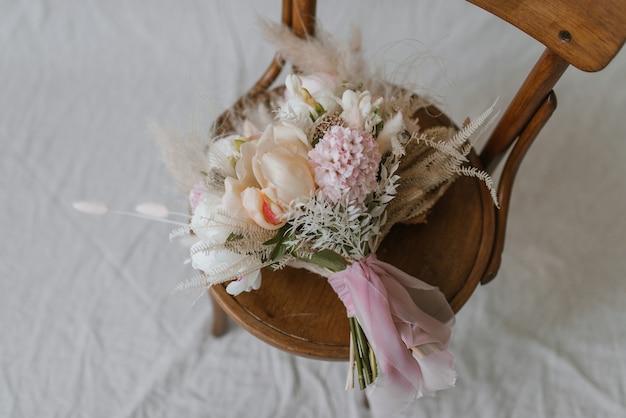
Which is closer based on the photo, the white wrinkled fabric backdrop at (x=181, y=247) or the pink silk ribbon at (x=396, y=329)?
the pink silk ribbon at (x=396, y=329)

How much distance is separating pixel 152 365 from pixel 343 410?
438 mm

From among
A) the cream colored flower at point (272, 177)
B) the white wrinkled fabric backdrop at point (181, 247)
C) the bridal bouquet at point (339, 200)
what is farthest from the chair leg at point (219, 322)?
the cream colored flower at point (272, 177)

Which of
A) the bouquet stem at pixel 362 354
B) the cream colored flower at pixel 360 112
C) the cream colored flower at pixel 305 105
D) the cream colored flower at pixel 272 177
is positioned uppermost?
the cream colored flower at pixel 360 112

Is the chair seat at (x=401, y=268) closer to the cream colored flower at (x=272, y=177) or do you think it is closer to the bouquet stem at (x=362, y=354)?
the bouquet stem at (x=362, y=354)

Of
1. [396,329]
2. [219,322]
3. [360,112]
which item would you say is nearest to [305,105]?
[360,112]

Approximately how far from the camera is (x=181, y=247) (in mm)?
1283

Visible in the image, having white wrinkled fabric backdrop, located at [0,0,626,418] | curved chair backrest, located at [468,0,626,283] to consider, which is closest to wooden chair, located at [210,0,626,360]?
curved chair backrest, located at [468,0,626,283]

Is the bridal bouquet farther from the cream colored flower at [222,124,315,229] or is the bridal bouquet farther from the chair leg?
the chair leg

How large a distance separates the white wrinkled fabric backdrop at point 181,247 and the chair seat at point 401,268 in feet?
0.85

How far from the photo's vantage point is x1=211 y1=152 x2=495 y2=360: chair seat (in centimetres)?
83

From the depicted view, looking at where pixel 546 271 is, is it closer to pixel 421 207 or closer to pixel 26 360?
pixel 421 207

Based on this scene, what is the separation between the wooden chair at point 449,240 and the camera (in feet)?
2.32

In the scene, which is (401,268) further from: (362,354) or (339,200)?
(339,200)

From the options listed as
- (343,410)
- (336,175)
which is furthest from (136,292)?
(336,175)
